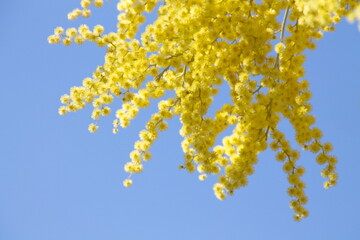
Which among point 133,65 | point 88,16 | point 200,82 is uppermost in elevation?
point 88,16

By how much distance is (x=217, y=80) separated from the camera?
414 centimetres

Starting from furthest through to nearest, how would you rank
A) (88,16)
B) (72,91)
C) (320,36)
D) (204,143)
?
(88,16)
(72,91)
(320,36)
(204,143)

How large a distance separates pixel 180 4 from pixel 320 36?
149 centimetres

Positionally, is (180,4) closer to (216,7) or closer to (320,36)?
(216,7)

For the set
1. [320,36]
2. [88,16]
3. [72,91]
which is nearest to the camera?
[320,36]

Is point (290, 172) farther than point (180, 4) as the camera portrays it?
No

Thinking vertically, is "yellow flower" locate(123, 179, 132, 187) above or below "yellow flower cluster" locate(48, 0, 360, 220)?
below

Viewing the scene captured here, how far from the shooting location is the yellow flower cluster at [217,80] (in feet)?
12.6

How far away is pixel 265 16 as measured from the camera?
4.07 meters

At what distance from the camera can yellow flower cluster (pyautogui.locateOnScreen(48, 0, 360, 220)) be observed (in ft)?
12.6

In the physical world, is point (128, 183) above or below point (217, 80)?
below

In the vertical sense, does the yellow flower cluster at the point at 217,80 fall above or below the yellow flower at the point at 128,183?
above

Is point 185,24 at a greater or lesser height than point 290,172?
greater

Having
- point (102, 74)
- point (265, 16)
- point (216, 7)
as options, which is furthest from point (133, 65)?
point (265, 16)
